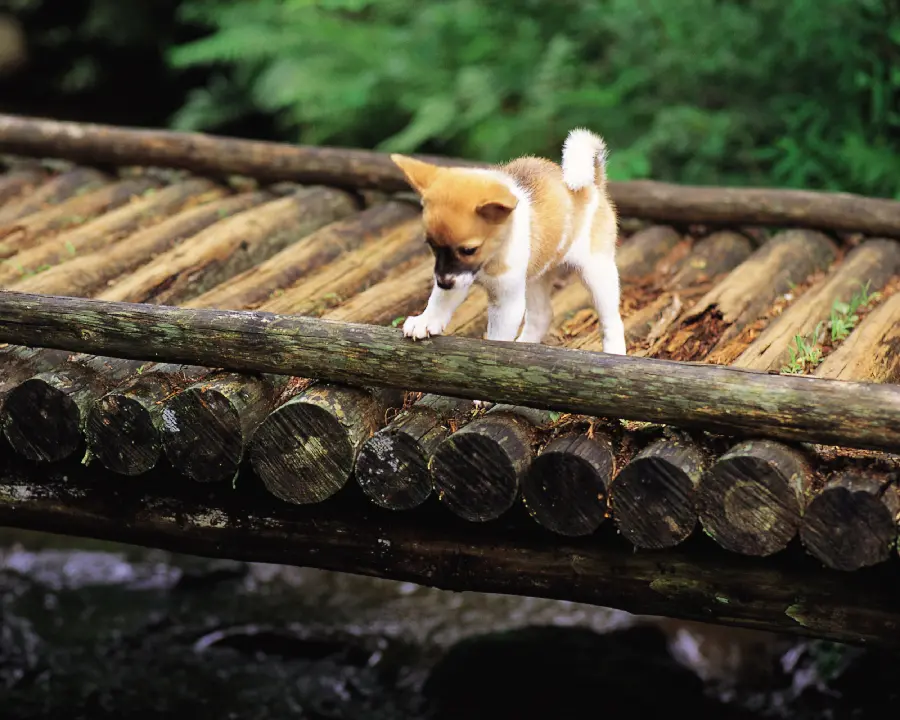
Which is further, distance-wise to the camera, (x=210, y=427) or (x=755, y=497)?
(x=210, y=427)

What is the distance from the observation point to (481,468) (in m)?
3.57

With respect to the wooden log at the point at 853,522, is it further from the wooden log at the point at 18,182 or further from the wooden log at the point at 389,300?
the wooden log at the point at 18,182

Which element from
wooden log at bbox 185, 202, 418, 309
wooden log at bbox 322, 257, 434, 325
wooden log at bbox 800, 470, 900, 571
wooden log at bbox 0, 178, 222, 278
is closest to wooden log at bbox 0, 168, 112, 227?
wooden log at bbox 0, 178, 222, 278

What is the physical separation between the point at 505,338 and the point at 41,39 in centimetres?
1017

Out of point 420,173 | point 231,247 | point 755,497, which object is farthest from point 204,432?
point 231,247

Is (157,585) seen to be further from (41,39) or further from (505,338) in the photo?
(41,39)

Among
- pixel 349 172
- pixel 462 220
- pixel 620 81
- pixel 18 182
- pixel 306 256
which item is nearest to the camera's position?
pixel 462 220

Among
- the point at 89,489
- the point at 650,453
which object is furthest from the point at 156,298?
the point at 650,453

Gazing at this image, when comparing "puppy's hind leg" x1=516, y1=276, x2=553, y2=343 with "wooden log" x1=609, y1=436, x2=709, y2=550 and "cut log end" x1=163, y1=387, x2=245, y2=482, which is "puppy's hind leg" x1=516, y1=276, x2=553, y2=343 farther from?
"cut log end" x1=163, y1=387, x2=245, y2=482

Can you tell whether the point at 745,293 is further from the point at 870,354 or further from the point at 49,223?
the point at 49,223

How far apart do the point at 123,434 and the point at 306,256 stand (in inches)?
67.2

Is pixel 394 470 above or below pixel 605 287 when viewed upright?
below

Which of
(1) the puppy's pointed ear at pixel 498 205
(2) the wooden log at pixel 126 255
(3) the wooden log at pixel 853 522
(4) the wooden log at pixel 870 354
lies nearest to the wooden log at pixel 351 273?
(2) the wooden log at pixel 126 255

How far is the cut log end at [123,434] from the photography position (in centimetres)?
388
